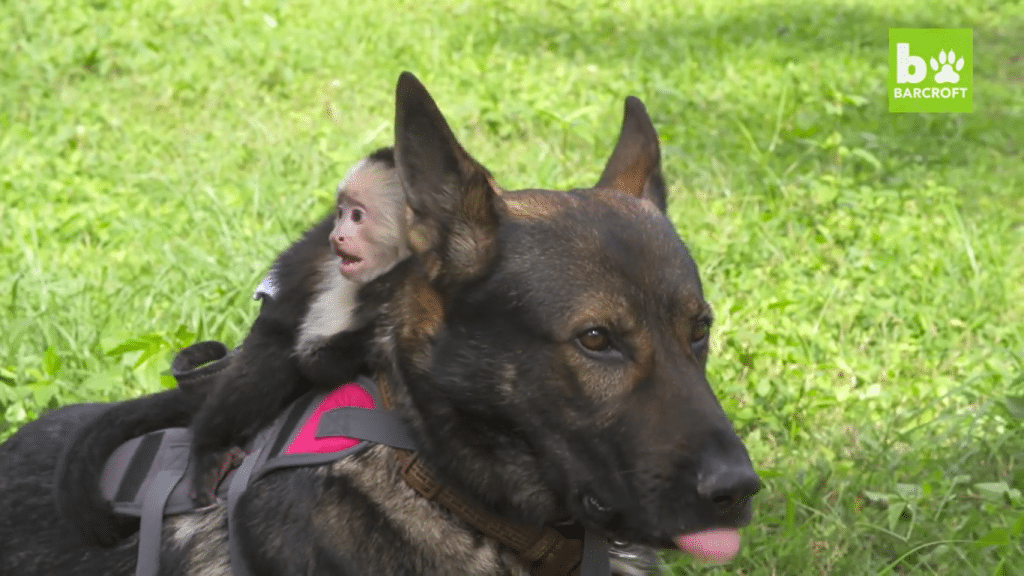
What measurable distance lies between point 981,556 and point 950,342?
6.27 ft

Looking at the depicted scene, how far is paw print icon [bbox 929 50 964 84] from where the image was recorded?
9867 millimetres

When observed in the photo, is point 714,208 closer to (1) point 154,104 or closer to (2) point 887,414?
(2) point 887,414

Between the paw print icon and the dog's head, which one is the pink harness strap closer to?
the dog's head

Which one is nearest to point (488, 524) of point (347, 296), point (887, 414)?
point (347, 296)

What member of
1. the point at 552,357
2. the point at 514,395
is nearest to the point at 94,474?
the point at 514,395

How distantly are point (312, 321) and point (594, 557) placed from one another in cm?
86

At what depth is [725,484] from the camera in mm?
2533

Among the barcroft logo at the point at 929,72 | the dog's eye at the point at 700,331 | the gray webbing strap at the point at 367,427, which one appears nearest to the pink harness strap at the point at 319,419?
the gray webbing strap at the point at 367,427

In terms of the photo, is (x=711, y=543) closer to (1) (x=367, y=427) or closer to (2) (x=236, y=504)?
(1) (x=367, y=427)

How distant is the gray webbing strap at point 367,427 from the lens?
9.14 ft

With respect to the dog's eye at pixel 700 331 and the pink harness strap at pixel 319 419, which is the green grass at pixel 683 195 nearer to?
the dog's eye at pixel 700 331

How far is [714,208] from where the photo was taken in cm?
667

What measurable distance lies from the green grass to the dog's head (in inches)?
53.0

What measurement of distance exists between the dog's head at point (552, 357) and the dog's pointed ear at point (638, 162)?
0.39 m
